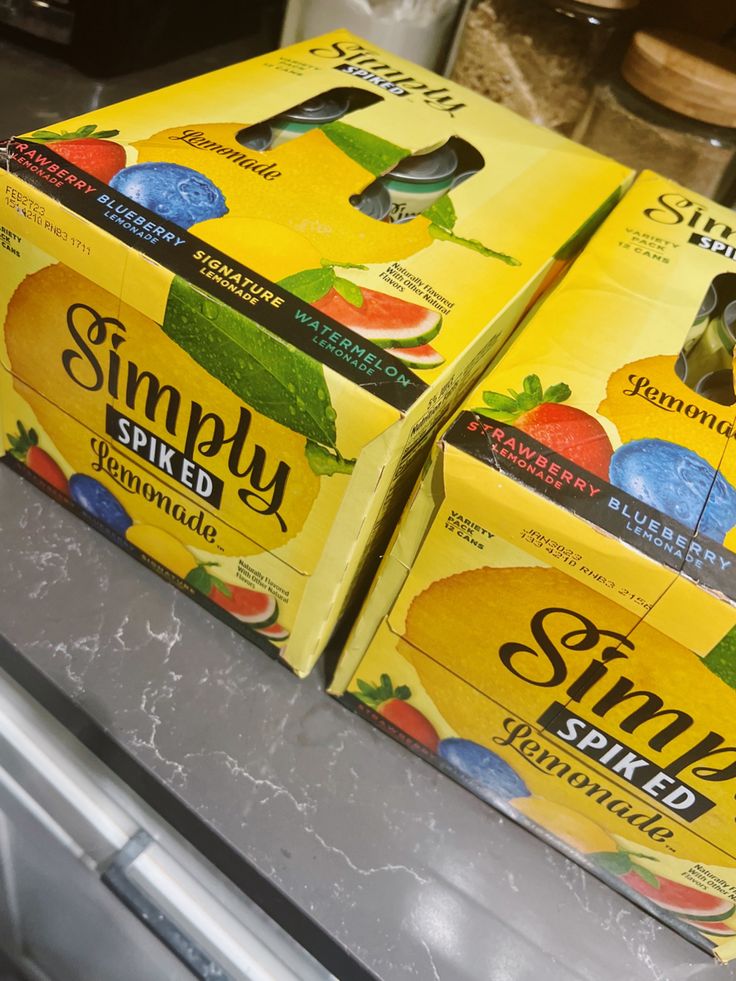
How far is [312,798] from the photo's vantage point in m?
0.50

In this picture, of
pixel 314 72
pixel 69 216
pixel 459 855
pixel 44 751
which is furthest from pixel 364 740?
pixel 314 72

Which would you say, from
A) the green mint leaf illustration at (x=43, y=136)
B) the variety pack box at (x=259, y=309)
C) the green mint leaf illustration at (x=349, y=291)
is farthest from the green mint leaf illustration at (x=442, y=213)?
the green mint leaf illustration at (x=43, y=136)

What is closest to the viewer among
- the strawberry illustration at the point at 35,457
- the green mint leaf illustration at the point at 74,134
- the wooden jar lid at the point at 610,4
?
the green mint leaf illustration at the point at 74,134

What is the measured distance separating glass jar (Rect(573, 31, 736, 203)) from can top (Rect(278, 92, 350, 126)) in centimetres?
26

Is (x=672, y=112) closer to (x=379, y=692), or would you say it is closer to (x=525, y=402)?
(x=525, y=402)

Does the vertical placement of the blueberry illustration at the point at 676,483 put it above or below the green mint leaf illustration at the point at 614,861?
above

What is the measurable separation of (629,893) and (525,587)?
234 mm

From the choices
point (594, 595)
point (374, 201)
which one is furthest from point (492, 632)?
point (374, 201)

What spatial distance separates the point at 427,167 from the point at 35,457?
34 centimetres

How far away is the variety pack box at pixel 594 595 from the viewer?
381 mm

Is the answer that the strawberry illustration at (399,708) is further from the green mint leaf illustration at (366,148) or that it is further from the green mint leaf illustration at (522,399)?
the green mint leaf illustration at (366,148)

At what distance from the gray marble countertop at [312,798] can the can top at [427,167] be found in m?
0.33

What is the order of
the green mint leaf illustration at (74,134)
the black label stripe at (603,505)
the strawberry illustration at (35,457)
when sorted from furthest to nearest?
the strawberry illustration at (35,457)
the green mint leaf illustration at (74,134)
the black label stripe at (603,505)

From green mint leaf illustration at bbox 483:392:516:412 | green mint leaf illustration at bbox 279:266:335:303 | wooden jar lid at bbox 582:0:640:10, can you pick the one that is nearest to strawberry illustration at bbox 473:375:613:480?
green mint leaf illustration at bbox 483:392:516:412
